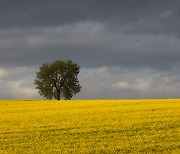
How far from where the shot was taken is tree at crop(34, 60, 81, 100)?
340ft

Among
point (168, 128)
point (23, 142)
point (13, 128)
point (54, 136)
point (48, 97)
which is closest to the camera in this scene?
point (23, 142)

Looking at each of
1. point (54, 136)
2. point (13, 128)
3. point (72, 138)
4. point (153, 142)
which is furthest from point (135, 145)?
point (13, 128)

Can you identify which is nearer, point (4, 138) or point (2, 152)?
point (2, 152)

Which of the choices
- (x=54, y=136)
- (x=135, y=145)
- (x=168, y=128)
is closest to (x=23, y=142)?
(x=54, y=136)

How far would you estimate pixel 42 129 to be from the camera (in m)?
33.9

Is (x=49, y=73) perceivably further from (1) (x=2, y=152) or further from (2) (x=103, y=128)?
(1) (x=2, y=152)

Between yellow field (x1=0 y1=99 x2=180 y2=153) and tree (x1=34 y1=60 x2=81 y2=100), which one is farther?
tree (x1=34 y1=60 x2=81 y2=100)

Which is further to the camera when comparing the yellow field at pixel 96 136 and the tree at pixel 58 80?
the tree at pixel 58 80

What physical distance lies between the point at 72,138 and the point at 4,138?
5.68m

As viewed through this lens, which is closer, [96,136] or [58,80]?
[96,136]

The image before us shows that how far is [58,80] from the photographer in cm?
10462

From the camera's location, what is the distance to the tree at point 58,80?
103625 millimetres

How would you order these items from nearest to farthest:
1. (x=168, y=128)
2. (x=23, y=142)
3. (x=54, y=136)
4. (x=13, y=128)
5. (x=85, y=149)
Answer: (x=85, y=149) < (x=23, y=142) < (x=54, y=136) < (x=168, y=128) < (x=13, y=128)

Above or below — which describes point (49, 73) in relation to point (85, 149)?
above
